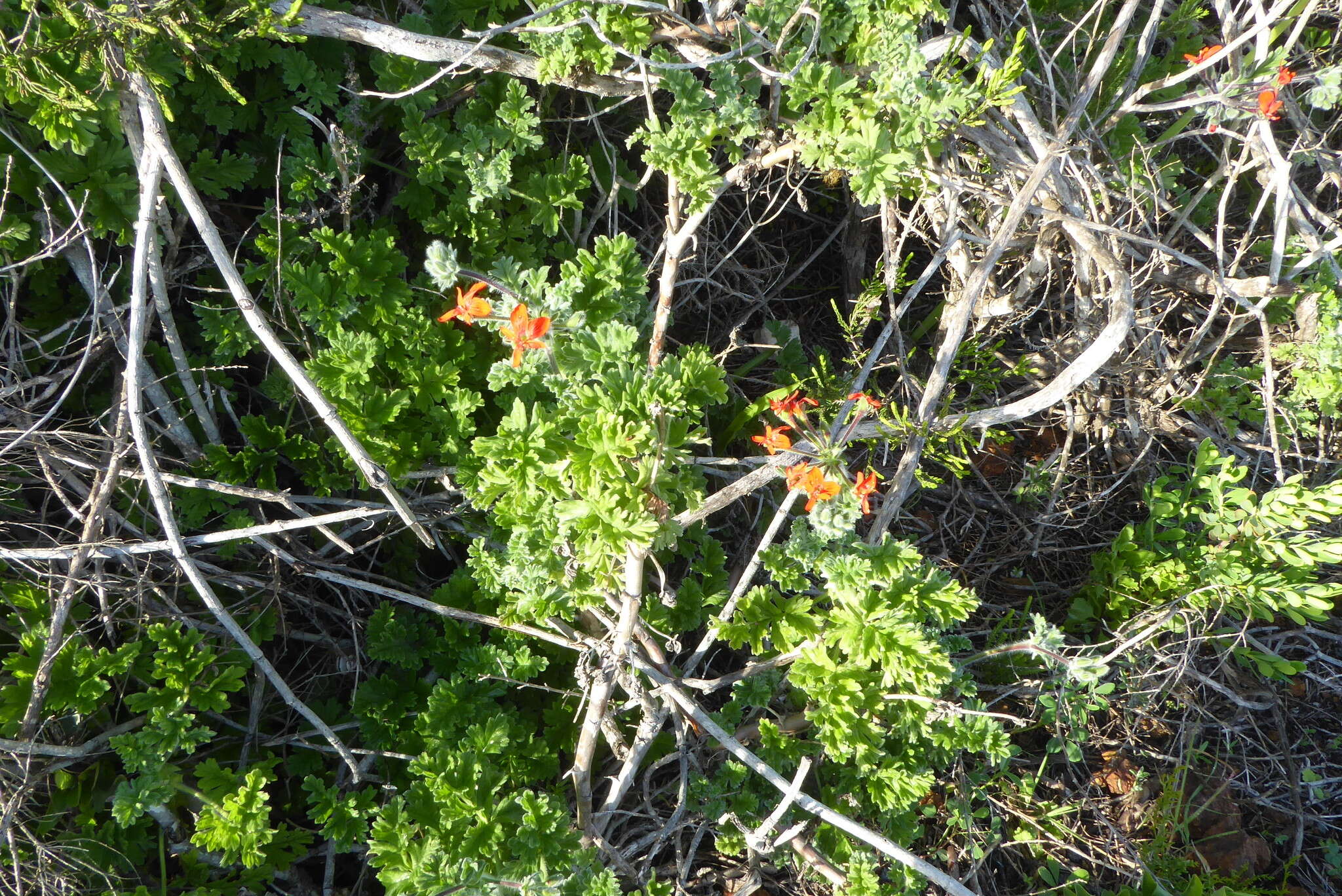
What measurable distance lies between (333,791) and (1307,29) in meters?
4.32

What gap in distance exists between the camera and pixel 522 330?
198 cm

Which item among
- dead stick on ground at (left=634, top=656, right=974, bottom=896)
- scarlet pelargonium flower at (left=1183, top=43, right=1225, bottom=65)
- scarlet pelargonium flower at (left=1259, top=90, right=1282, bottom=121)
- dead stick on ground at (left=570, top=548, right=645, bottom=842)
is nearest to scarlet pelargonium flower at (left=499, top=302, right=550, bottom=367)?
dead stick on ground at (left=570, top=548, right=645, bottom=842)

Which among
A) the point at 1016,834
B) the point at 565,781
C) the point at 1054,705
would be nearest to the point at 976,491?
the point at 1054,705

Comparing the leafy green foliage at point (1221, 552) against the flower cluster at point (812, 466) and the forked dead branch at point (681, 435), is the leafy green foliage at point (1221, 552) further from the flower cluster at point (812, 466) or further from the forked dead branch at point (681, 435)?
the flower cluster at point (812, 466)

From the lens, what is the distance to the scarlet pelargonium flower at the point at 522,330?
197 cm

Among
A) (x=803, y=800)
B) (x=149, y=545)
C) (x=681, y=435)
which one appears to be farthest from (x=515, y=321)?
(x=803, y=800)

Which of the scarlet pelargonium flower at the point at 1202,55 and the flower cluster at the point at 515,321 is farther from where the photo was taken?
the scarlet pelargonium flower at the point at 1202,55

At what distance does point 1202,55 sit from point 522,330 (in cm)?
243

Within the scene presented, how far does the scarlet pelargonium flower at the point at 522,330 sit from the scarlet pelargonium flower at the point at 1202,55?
2.10m

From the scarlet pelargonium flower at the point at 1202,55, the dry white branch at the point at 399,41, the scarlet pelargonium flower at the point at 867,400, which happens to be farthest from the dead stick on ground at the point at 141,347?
the scarlet pelargonium flower at the point at 1202,55

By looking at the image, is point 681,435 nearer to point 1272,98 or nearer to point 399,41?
point 399,41

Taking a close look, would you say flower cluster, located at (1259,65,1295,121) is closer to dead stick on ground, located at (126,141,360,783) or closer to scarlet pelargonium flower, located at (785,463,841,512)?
scarlet pelargonium flower, located at (785,463,841,512)

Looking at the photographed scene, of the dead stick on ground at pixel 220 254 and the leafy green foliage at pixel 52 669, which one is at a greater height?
the dead stick on ground at pixel 220 254

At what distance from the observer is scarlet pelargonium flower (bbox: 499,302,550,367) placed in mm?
1970
